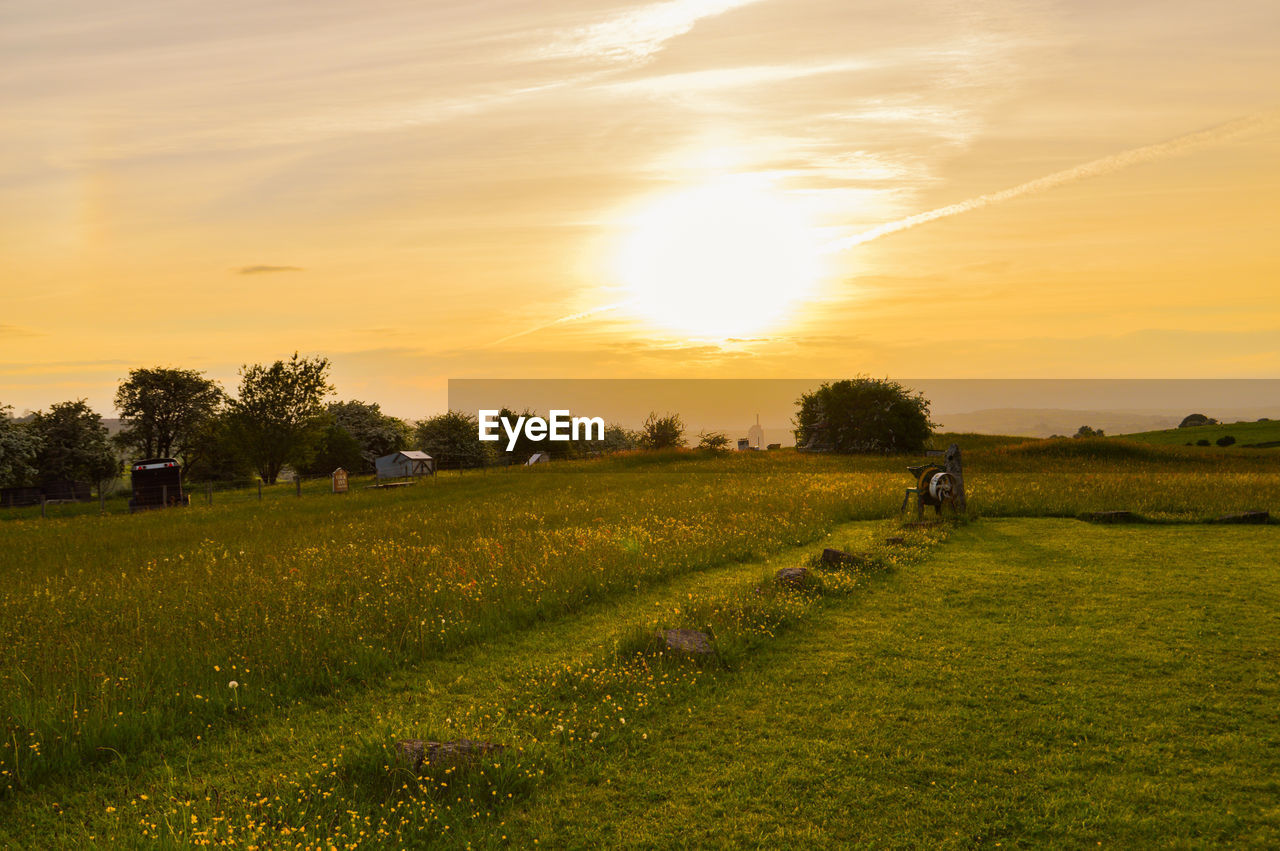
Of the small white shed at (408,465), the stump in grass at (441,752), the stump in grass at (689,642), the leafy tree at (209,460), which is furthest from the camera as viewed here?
the leafy tree at (209,460)

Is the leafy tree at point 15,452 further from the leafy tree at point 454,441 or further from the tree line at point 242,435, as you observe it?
the leafy tree at point 454,441

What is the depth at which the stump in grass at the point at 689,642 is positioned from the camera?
9.92 m

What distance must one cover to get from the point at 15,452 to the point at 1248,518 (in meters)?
81.5

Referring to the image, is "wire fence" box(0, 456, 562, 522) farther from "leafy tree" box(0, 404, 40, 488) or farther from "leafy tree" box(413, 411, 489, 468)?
"leafy tree" box(413, 411, 489, 468)

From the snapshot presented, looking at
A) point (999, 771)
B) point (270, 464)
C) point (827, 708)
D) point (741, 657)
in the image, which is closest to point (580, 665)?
point (741, 657)

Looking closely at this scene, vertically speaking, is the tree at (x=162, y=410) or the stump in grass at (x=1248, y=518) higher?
the tree at (x=162, y=410)

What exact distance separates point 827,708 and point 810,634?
8.72ft

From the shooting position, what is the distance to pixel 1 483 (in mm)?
62312

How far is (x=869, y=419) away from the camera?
5356cm

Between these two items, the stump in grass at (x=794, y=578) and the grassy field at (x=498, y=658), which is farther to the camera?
the stump in grass at (x=794, y=578)

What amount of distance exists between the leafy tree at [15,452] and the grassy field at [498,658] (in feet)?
176

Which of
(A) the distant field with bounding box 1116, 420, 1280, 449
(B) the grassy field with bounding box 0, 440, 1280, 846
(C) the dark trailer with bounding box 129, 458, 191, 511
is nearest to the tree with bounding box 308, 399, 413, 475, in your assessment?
(C) the dark trailer with bounding box 129, 458, 191, 511

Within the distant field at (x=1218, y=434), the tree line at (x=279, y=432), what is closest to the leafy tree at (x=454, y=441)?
the tree line at (x=279, y=432)

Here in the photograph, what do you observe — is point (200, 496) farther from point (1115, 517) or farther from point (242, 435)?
point (1115, 517)
